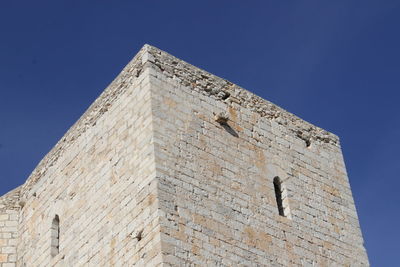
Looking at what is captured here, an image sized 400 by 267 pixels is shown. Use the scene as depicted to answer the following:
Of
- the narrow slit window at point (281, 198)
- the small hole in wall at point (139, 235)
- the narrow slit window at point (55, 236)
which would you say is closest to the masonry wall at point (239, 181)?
the narrow slit window at point (281, 198)

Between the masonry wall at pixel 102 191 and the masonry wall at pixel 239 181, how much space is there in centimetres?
29

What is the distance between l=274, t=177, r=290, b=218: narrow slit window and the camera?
46.1 feet

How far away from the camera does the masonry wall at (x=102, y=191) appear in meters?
12.5

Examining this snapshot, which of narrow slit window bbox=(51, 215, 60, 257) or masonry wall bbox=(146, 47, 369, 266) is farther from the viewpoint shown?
narrow slit window bbox=(51, 215, 60, 257)

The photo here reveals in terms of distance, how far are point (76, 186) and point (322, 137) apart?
425cm

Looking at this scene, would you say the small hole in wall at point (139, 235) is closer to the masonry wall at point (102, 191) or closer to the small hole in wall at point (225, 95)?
the masonry wall at point (102, 191)

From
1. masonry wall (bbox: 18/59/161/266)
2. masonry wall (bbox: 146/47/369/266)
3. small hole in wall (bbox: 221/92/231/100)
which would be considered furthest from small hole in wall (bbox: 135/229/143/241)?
small hole in wall (bbox: 221/92/231/100)

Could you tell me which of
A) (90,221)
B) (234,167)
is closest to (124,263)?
(90,221)

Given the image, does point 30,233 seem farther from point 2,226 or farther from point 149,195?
point 149,195

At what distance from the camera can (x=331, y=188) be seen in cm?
1509

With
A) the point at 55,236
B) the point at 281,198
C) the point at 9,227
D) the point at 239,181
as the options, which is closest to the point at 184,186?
the point at 239,181

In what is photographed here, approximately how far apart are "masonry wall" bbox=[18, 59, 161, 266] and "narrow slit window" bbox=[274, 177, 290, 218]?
241 cm

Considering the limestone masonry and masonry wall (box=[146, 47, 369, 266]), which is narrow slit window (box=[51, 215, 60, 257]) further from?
masonry wall (box=[146, 47, 369, 266])

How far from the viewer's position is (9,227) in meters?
16.1
